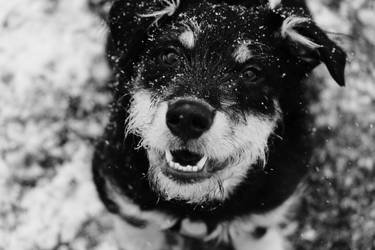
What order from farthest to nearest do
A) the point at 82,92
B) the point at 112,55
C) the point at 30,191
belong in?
1. the point at 82,92
2. the point at 30,191
3. the point at 112,55

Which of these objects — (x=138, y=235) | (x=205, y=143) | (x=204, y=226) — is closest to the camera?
(x=205, y=143)

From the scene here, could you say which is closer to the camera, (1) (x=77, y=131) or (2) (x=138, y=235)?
(2) (x=138, y=235)

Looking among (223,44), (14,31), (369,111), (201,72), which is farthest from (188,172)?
(14,31)

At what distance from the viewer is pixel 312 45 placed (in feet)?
9.98

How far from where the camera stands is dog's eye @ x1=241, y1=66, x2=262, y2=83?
3.01 meters

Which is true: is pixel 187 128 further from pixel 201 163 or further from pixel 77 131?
pixel 77 131

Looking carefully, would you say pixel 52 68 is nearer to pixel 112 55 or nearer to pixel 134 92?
pixel 112 55

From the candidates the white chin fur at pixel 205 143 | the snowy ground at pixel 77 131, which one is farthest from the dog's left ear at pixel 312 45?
the snowy ground at pixel 77 131

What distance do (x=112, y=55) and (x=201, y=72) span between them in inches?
46.7

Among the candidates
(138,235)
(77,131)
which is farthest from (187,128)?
(77,131)

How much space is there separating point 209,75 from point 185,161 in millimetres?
488

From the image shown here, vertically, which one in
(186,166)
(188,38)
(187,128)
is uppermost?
(188,38)

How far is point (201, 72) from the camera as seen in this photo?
2938 mm

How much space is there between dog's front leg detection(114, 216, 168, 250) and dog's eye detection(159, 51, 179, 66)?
1295 mm
